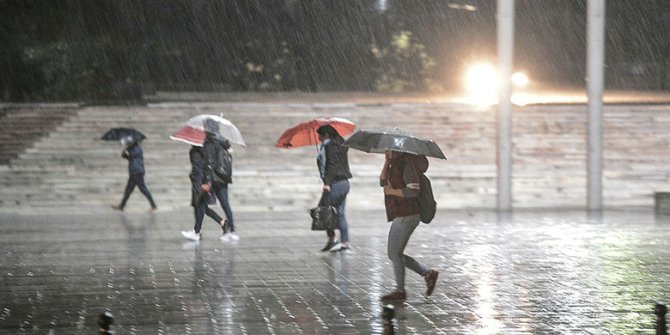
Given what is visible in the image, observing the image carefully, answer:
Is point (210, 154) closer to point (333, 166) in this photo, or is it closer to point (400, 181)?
point (333, 166)

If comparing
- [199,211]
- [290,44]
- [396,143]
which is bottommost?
[199,211]

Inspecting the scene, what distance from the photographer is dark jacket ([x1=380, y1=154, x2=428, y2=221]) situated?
467 inches

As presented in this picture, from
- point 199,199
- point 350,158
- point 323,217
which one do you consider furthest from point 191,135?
point 350,158

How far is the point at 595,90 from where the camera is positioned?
24156mm

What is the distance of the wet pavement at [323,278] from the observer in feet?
34.9

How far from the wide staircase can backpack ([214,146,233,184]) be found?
7.14 m

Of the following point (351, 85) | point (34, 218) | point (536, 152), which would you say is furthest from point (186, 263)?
point (351, 85)

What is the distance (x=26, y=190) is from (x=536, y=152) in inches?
432

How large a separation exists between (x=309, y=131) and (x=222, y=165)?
1.61 meters

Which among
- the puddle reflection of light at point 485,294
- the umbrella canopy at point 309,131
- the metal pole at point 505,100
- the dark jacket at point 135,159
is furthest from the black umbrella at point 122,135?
the puddle reflection of light at point 485,294

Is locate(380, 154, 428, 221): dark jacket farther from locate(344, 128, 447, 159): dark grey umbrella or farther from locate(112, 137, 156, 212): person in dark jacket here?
locate(112, 137, 156, 212): person in dark jacket

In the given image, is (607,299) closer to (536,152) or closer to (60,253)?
(60,253)

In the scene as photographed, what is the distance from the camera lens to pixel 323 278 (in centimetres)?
1371

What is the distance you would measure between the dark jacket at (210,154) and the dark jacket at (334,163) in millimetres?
2226
